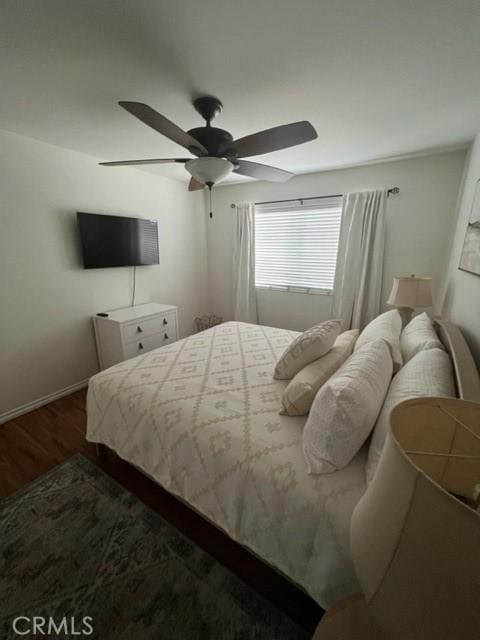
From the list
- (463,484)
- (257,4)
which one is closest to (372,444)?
(463,484)

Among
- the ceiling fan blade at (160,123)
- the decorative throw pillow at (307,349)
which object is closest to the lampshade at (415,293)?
the decorative throw pillow at (307,349)

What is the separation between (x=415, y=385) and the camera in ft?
3.29

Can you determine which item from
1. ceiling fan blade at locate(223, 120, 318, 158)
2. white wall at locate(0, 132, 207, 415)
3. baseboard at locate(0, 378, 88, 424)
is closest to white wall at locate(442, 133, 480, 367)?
ceiling fan blade at locate(223, 120, 318, 158)

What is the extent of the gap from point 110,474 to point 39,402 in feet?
4.36

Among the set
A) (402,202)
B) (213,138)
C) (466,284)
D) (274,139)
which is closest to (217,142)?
(213,138)

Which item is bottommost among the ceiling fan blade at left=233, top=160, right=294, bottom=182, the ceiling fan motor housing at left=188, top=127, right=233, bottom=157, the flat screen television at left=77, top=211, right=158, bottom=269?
the flat screen television at left=77, top=211, right=158, bottom=269

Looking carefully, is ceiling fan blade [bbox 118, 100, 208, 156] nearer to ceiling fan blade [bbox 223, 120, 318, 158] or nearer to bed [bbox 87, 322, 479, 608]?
ceiling fan blade [bbox 223, 120, 318, 158]

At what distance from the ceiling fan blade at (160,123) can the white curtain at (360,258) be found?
202cm

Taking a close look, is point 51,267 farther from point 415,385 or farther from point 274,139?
point 415,385

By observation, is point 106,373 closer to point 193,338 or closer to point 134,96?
point 193,338

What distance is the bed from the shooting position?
91 cm

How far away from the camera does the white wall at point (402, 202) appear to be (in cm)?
254

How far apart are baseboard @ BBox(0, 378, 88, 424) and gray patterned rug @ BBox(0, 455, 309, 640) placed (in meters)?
1.01

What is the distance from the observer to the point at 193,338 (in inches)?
93.7
